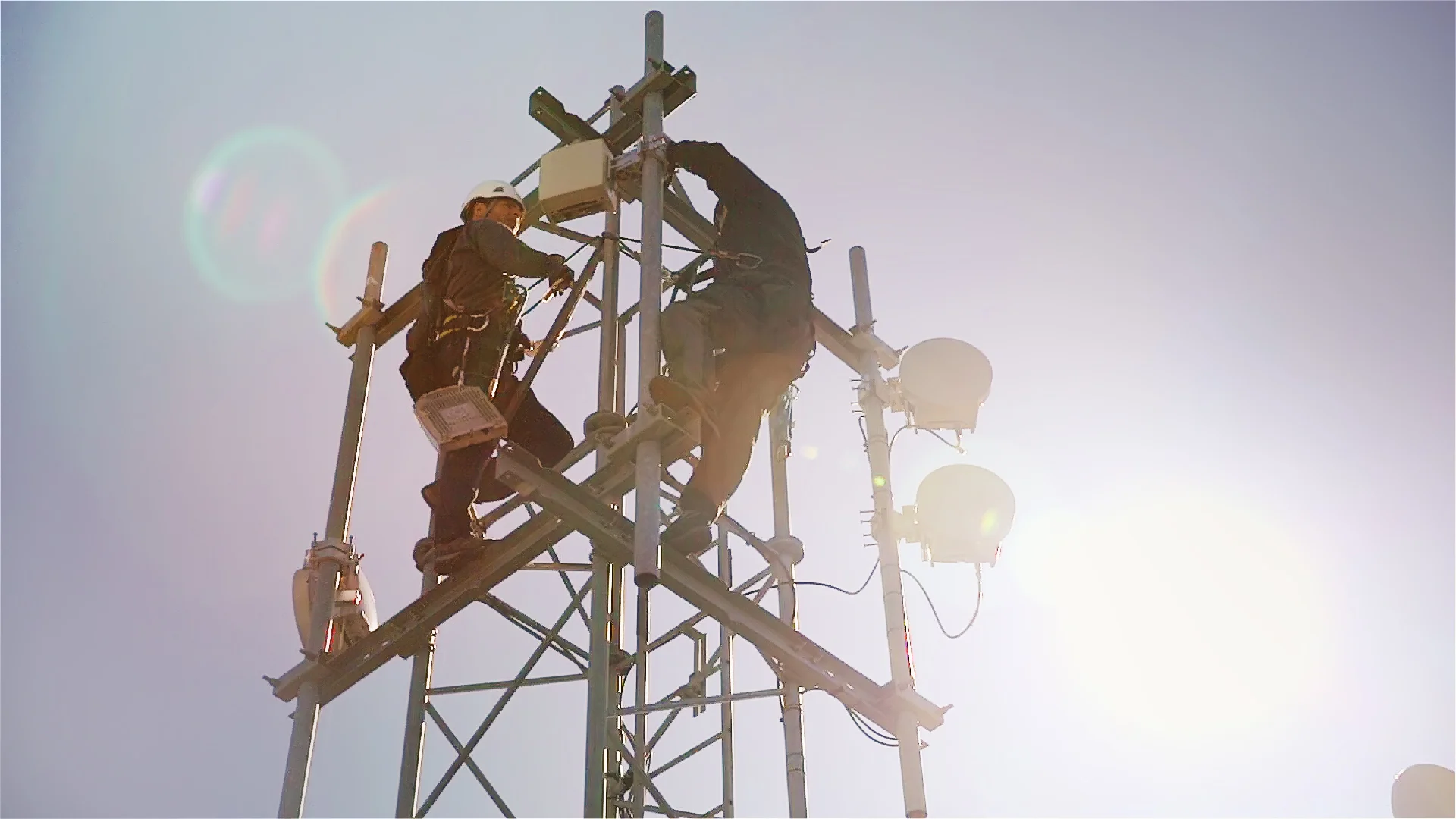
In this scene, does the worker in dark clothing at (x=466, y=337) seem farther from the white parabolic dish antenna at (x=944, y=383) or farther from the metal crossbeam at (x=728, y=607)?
the white parabolic dish antenna at (x=944, y=383)

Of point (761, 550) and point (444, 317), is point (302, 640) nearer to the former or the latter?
point (444, 317)

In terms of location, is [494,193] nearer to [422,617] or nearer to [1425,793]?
[422,617]

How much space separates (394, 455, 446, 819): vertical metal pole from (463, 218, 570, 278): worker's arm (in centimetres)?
153

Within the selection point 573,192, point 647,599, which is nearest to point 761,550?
point 647,599

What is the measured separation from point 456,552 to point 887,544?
314 centimetres

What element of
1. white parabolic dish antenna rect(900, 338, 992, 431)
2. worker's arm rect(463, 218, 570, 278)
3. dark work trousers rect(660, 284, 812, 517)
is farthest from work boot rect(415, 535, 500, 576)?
white parabolic dish antenna rect(900, 338, 992, 431)

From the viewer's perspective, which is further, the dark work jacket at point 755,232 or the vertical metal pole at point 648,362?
the dark work jacket at point 755,232

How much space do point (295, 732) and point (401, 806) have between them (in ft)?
3.40

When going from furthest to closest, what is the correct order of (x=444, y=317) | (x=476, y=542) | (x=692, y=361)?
(x=444, y=317), (x=476, y=542), (x=692, y=361)

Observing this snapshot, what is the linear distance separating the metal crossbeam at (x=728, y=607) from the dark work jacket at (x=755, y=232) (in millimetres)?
2186

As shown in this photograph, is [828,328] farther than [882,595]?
Yes

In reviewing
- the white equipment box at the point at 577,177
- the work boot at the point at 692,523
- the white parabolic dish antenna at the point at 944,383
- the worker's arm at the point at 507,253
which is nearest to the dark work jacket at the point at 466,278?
the worker's arm at the point at 507,253

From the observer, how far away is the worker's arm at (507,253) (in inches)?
415

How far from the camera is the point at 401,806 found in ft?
33.5
